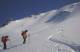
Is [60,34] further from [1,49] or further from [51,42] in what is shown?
[1,49]

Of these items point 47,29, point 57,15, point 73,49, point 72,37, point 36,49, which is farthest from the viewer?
point 57,15

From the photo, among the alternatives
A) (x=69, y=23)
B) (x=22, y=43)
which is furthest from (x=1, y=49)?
(x=69, y=23)

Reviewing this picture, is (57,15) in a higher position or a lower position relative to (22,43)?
higher

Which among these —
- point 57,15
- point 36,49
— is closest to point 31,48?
point 36,49

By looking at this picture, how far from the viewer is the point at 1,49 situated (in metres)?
14.3

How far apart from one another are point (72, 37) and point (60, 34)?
91 cm

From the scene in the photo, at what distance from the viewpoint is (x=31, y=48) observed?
13789 millimetres

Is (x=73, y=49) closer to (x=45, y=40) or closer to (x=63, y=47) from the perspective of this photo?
(x=63, y=47)

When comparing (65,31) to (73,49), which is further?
(65,31)

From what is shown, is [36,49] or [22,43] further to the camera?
[22,43]

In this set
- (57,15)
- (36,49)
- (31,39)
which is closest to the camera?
(36,49)

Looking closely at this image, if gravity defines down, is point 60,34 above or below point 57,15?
below

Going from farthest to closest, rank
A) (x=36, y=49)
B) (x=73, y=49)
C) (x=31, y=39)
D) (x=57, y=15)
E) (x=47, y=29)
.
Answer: (x=57, y=15), (x=47, y=29), (x=31, y=39), (x=36, y=49), (x=73, y=49)

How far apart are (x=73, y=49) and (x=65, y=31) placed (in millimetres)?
3969
